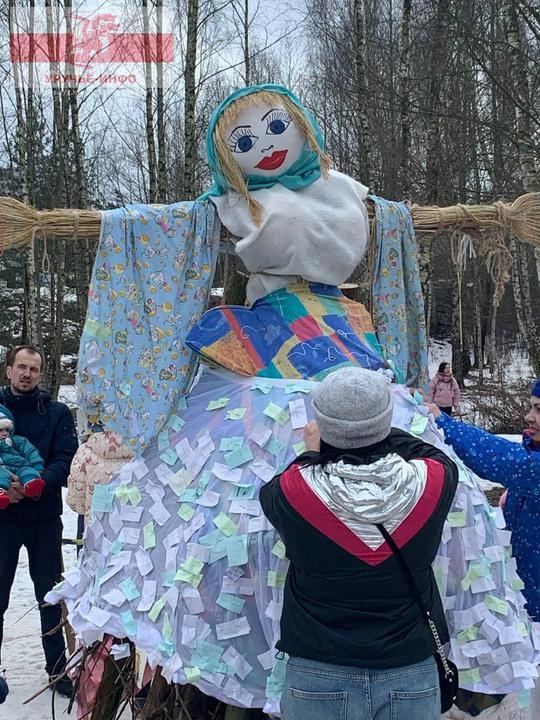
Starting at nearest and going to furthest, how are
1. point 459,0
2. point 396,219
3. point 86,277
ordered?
point 396,219, point 459,0, point 86,277

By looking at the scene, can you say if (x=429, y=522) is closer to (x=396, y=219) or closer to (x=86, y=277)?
(x=396, y=219)

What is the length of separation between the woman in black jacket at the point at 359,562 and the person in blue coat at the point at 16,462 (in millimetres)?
1958

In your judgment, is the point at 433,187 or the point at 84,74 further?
the point at 84,74

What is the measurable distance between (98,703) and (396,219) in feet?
7.04

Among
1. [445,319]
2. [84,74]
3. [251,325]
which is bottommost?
[445,319]

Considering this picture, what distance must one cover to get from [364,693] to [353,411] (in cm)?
64

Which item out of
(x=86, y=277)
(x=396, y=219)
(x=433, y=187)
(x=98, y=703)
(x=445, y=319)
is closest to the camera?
(x=98, y=703)

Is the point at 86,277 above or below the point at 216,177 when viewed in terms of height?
below

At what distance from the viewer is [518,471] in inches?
93.5

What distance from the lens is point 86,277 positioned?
10539mm

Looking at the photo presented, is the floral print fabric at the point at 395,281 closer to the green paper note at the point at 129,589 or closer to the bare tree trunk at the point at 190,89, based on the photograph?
the green paper note at the point at 129,589

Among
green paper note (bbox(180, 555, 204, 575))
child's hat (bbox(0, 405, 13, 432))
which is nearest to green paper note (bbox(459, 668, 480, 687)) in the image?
green paper note (bbox(180, 555, 204, 575))

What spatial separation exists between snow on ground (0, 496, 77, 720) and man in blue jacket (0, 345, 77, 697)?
111 mm

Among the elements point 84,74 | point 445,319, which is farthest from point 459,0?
point 445,319
